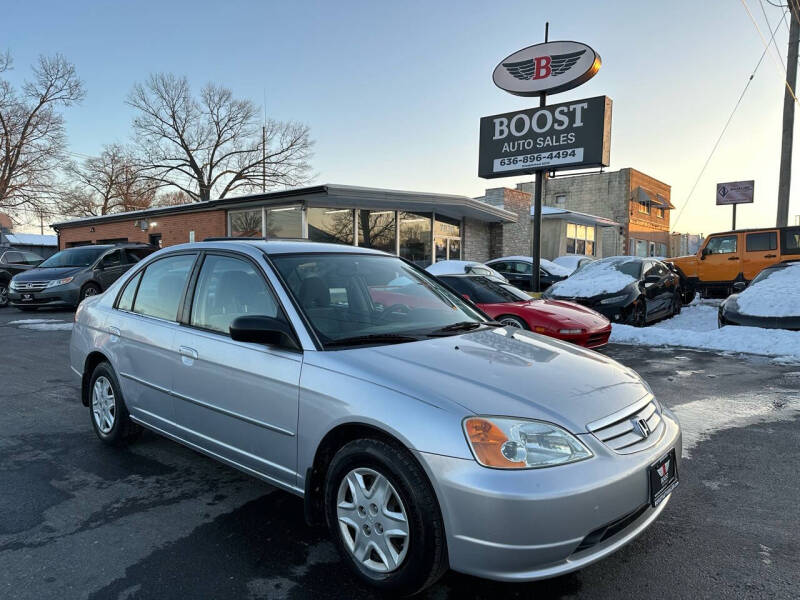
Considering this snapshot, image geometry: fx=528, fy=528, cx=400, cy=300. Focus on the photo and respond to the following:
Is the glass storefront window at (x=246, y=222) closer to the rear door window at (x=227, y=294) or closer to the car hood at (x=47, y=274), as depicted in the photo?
the car hood at (x=47, y=274)

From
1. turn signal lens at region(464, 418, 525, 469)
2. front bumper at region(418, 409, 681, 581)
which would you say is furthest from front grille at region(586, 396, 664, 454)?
turn signal lens at region(464, 418, 525, 469)

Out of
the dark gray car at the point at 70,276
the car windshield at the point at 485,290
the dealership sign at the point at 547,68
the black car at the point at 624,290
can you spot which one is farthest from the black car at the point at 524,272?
the dark gray car at the point at 70,276

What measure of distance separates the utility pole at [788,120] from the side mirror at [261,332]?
18.2 metres

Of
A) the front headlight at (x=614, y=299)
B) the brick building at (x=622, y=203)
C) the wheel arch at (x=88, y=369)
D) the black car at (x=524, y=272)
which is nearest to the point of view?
the wheel arch at (x=88, y=369)

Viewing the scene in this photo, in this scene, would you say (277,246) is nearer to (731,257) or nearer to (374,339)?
(374,339)

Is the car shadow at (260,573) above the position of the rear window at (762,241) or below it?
below

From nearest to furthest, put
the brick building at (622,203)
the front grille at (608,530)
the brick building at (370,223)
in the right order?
the front grille at (608,530), the brick building at (370,223), the brick building at (622,203)

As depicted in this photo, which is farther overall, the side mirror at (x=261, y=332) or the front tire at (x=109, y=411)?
the front tire at (x=109, y=411)

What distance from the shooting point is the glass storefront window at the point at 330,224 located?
667 inches

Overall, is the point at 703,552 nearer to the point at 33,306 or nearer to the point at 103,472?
the point at 103,472

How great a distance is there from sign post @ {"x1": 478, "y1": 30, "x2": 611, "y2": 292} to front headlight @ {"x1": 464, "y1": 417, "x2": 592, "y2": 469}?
1062cm

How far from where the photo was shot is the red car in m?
7.27

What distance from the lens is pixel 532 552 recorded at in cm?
199

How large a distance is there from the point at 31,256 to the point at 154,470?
1775cm
